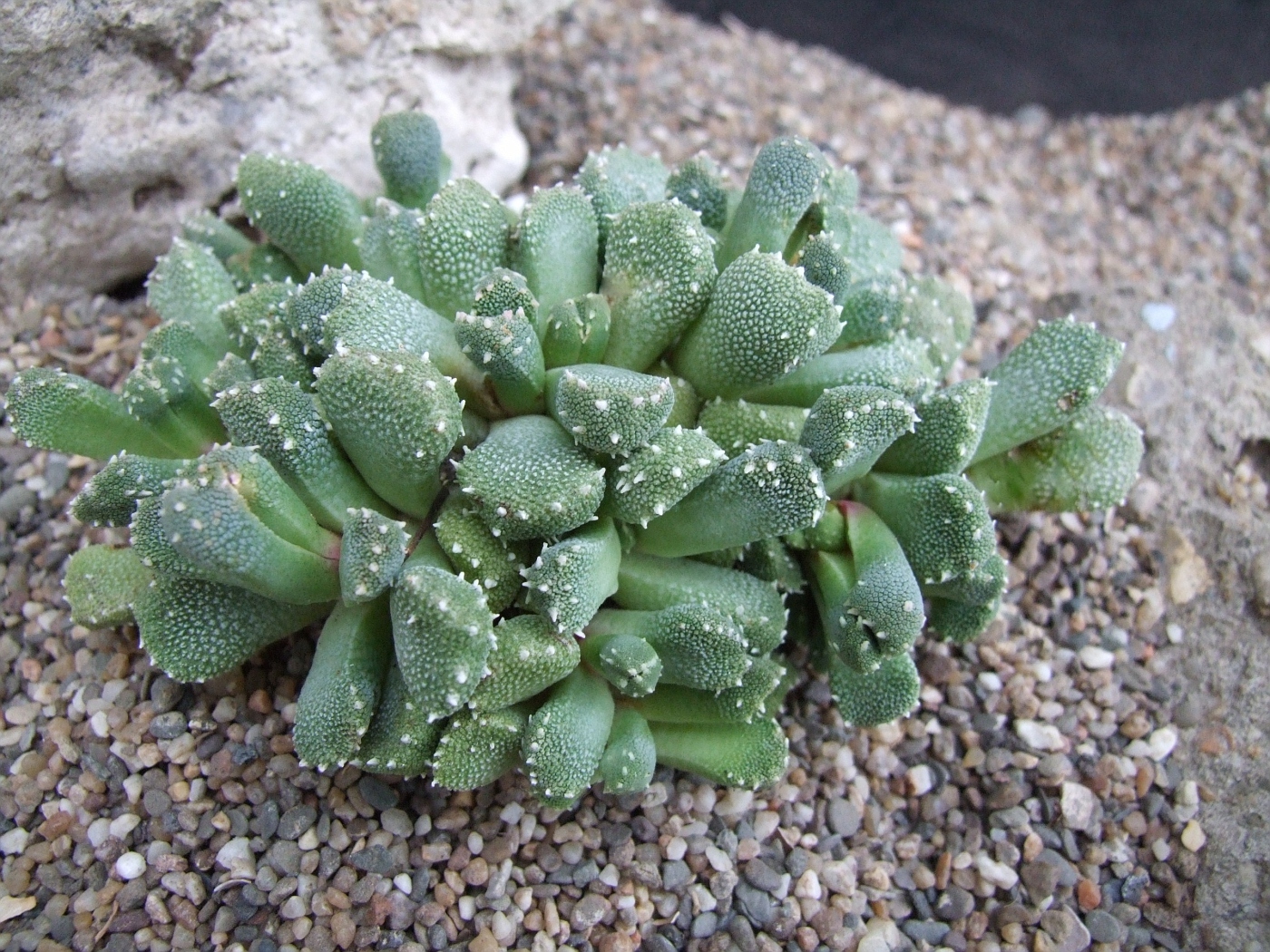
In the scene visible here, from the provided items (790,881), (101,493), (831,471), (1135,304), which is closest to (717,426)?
(831,471)

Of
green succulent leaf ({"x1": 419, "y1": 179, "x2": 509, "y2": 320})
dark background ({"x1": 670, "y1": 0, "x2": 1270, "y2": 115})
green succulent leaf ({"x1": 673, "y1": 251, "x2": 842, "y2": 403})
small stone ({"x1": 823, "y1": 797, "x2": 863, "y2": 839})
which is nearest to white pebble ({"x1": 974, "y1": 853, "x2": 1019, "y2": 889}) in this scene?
small stone ({"x1": 823, "y1": 797, "x2": 863, "y2": 839})

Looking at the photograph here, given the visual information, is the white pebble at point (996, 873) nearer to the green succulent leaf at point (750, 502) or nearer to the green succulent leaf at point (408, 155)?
the green succulent leaf at point (750, 502)

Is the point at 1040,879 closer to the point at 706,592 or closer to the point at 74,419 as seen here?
the point at 706,592

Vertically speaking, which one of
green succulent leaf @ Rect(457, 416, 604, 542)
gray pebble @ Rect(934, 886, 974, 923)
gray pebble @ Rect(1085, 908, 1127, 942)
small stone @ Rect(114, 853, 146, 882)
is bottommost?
small stone @ Rect(114, 853, 146, 882)

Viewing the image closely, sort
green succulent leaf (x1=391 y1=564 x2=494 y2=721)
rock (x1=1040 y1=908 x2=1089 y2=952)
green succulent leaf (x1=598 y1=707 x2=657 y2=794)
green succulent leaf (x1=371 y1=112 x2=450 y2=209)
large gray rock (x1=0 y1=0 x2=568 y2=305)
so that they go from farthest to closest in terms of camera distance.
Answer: large gray rock (x1=0 y1=0 x2=568 y2=305), green succulent leaf (x1=371 y1=112 x2=450 y2=209), rock (x1=1040 y1=908 x2=1089 y2=952), green succulent leaf (x1=598 y1=707 x2=657 y2=794), green succulent leaf (x1=391 y1=564 x2=494 y2=721)

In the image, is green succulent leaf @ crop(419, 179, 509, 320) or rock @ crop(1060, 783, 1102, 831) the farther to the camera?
rock @ crop(1060, 783, 1102, 831)

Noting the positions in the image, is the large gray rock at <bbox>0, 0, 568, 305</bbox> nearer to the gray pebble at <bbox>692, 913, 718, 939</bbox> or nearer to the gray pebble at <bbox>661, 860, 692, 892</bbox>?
the gray pebble at <bbox>661, 860, 692, 892</bbox>

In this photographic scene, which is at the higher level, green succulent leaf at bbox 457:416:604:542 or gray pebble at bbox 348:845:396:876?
green succulent leaf at bbox 457:416:604:542
